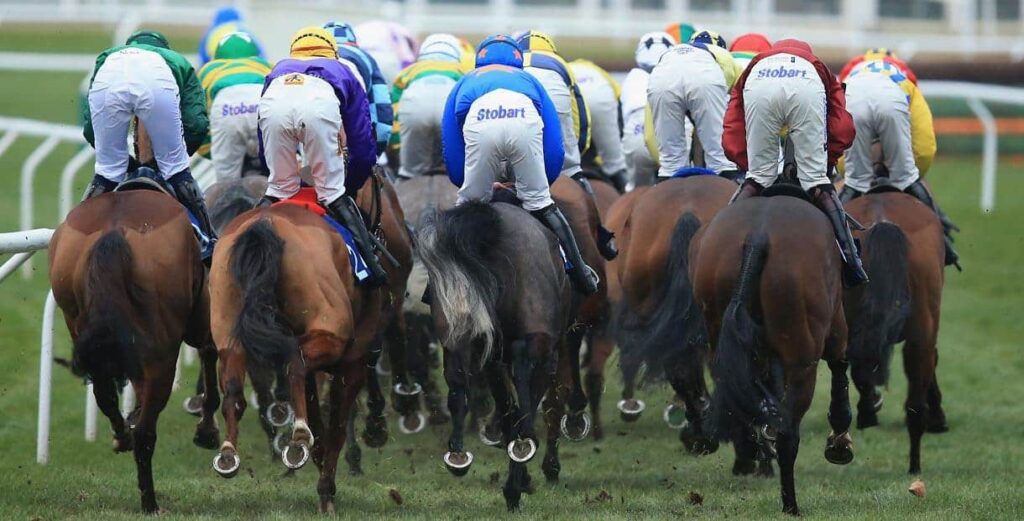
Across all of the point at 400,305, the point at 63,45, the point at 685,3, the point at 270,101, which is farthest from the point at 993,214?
the point at 63,45

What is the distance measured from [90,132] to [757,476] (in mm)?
3708

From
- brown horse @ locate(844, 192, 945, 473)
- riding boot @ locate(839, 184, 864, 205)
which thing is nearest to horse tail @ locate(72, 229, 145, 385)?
brown horse @ locate(844, 192, 945, 473)

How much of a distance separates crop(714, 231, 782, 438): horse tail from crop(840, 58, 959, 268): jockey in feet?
6.74

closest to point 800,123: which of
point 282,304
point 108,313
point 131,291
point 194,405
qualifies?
point 282,304

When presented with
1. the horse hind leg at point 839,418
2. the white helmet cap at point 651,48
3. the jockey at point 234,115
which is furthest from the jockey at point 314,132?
the white helmet cap at point 651,48

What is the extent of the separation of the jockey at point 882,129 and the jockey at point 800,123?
1.18 metres

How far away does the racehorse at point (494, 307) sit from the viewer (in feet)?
23.2

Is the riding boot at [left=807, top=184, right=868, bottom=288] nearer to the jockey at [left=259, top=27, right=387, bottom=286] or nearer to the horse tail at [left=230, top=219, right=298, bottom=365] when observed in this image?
the jockey at [left=259, top=27, right=387, bottom=286]

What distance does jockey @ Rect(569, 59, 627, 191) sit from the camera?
1069 centimetres

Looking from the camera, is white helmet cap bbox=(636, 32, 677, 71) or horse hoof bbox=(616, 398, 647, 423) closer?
horse hoof bbox=(616, 398, 647, 423)

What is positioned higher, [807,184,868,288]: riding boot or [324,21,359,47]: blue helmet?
[324,21,359,47]: blue helmet

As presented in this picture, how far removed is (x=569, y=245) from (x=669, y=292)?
67 centimetres

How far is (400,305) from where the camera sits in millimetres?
8406

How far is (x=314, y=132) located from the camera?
7.00 metres
